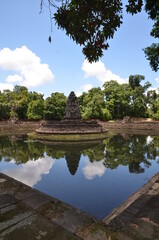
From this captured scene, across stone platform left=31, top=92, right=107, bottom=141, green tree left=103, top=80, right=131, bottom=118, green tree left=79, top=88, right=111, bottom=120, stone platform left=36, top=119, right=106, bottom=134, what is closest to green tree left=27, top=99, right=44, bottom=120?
green tree left=79, top=88, right=111, bottom=120

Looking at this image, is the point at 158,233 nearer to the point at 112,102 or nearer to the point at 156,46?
the point at 156,46

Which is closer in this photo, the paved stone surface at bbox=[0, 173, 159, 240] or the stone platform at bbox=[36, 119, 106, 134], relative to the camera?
the paved stone surface at bbox=[0, 173, 159, 240]

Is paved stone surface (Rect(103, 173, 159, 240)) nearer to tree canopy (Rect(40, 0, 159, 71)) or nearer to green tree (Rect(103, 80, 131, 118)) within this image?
tree canopy (Rect(40, 0, 159, 71))

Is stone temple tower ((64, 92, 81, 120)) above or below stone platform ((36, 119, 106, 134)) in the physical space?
above

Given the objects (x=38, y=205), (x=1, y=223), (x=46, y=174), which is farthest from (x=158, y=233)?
(x=46, y=174)

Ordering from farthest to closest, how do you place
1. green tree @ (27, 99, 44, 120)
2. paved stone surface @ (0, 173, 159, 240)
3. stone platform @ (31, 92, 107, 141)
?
green tree @ (27, 99, 44, 120), stone platform @ (31, 92, 107, 141), paved stone surface @ (0, 173, 159, 240)

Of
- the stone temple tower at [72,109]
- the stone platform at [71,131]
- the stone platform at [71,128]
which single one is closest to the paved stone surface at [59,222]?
the stone platform at [71,131]

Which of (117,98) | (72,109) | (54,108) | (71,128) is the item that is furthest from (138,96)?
(71,128)

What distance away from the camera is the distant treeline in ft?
158

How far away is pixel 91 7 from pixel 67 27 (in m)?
0.69

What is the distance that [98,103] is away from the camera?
47.4 m

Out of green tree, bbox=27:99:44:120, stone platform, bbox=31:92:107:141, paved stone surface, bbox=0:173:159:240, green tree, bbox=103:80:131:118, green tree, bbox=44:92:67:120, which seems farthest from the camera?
green tree, bbox=103:80:131:118

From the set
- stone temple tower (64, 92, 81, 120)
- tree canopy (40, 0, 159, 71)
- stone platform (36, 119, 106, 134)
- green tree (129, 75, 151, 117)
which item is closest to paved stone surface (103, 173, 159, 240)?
tree canopy (40, 0, 159, 71)

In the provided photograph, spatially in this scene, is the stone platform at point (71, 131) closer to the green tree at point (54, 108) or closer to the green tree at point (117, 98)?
the green tree at point (54, 108)
